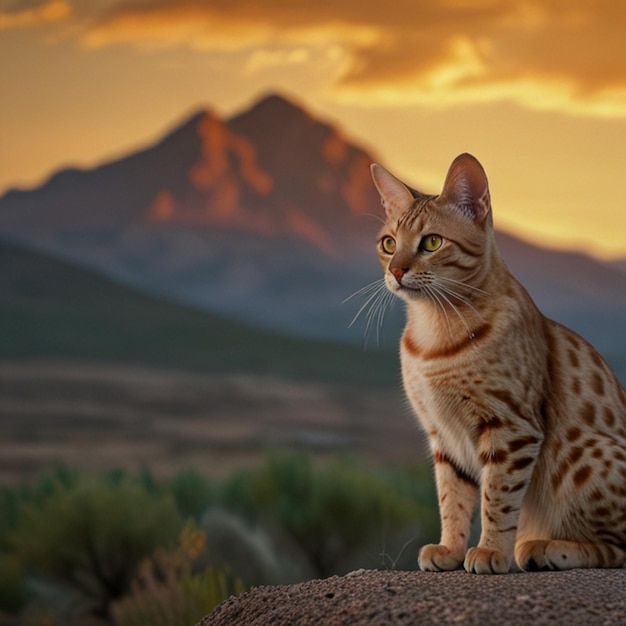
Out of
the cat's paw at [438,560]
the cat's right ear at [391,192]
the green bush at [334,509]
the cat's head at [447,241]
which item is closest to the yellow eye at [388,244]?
the cat's head at [447,241]

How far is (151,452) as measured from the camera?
132 ft

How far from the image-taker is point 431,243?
5.96 m

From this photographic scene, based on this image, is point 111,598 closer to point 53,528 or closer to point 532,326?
point 53,528

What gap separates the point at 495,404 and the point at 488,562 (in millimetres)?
780

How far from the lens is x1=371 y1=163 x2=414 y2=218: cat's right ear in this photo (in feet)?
20.8

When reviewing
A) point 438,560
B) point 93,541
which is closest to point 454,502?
point 438,560

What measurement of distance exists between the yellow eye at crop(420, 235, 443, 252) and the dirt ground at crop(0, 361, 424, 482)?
28378 millimetres

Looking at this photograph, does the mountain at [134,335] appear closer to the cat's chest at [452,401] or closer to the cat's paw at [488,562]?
the cat's chest at [452,401]

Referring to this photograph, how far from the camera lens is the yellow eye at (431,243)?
5930 mm

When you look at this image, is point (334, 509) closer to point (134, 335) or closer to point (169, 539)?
point (169, 539)

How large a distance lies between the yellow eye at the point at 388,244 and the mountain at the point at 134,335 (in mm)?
57544

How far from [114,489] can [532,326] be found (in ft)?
30.7

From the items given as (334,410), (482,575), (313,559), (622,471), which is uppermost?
(622,471)

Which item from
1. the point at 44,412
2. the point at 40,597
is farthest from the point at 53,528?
the point at 44,412
